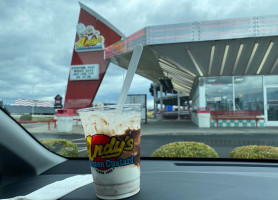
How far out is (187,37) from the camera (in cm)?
1062

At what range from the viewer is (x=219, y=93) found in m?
12.6

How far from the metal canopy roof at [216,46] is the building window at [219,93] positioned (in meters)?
0.41

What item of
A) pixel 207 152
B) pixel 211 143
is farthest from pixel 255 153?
pixel 211 143

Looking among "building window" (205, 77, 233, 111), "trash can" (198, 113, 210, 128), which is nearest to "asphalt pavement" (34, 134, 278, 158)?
"trash can" (198, 113, 210, 128)

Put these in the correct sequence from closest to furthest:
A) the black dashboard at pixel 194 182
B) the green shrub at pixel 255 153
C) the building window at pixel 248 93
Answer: the black dashboard at pixel 194 182 → the green shrub at pixel 255 153 → the building window at pixel 248 93

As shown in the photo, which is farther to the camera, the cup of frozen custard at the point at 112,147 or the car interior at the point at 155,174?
the car interior at the point at 155,174

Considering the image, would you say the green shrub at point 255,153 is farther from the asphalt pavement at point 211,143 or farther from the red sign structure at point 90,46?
the red sign structure at point 90,46

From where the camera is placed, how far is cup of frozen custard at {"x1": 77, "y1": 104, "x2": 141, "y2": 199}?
866 mm

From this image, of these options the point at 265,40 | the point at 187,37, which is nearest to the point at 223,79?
the point at 265,40

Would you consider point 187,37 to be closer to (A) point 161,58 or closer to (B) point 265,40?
(A) point 161,58

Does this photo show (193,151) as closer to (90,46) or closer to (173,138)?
(173,138)

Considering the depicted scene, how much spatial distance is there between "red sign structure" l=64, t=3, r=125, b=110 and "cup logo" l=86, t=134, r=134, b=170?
15.9 meters

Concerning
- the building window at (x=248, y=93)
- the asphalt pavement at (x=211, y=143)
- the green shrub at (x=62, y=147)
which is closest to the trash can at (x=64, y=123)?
the asphalt pavement at (x=211, y=143)

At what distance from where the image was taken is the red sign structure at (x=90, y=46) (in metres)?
16.4
